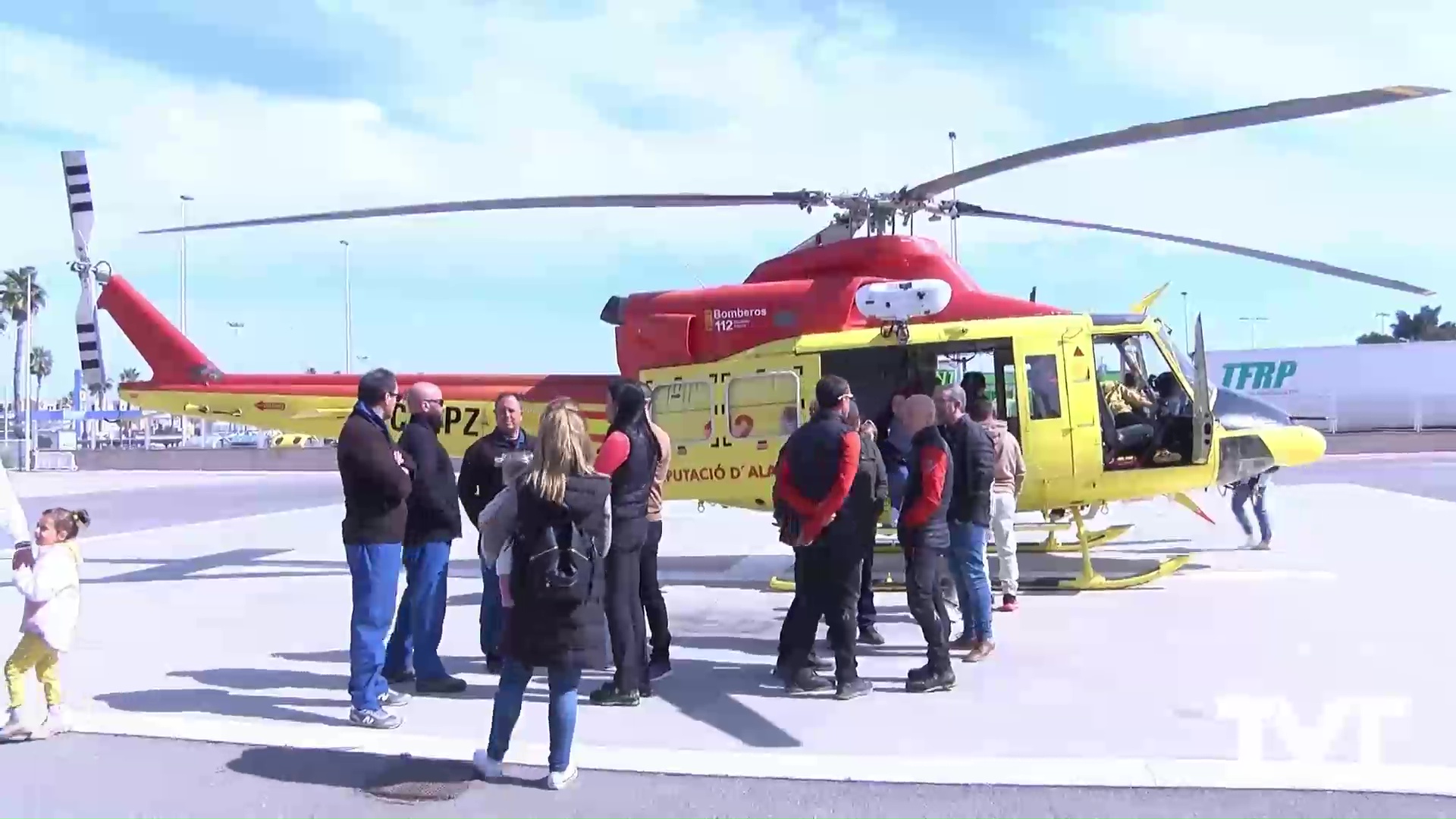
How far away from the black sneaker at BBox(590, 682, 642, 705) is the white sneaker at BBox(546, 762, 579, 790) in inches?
46.6

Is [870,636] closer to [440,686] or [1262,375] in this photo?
[440,686]

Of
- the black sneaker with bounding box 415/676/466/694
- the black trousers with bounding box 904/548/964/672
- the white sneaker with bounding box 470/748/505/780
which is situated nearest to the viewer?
the white sneaker with bounding box 470/748/505/780

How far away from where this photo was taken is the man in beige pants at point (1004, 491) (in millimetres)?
7711

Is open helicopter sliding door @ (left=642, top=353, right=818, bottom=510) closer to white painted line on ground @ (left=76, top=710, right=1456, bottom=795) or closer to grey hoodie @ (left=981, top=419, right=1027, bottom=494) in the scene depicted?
grey hoodie @ (left=981, top=419, right=1027, bottom=494)

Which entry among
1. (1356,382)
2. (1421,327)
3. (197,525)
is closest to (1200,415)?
(197,525)

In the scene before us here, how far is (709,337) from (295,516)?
35.5 feet

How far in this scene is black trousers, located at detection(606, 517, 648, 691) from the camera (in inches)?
212

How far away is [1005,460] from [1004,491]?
9.2 inches

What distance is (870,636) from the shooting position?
6953 mm

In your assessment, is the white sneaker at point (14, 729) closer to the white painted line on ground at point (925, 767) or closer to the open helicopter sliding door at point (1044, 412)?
the white painted line on ground at point (925, 767)

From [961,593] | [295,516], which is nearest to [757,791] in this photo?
[961,593]

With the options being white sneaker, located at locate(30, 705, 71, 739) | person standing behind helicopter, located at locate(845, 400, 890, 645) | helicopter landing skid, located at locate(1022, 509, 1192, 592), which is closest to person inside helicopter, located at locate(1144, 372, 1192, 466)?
helicopter landing skid, located at locate(1022, 509, 1192, 592)

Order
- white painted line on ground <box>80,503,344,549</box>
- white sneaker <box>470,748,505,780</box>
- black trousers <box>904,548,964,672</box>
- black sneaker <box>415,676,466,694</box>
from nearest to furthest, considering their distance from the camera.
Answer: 1. white sneaker <box>470,748,505,780</box>
2. black trousers <box>904,548,964,672</box>
3. black sneaker <box>415,676,466,694</box>
4. white painted line on ground <box>80,503,344,549</box>

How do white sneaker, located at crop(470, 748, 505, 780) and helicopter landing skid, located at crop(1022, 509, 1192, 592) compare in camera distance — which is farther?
helicopter landing skid, located at crop(1022, 509, 1192, 592)
